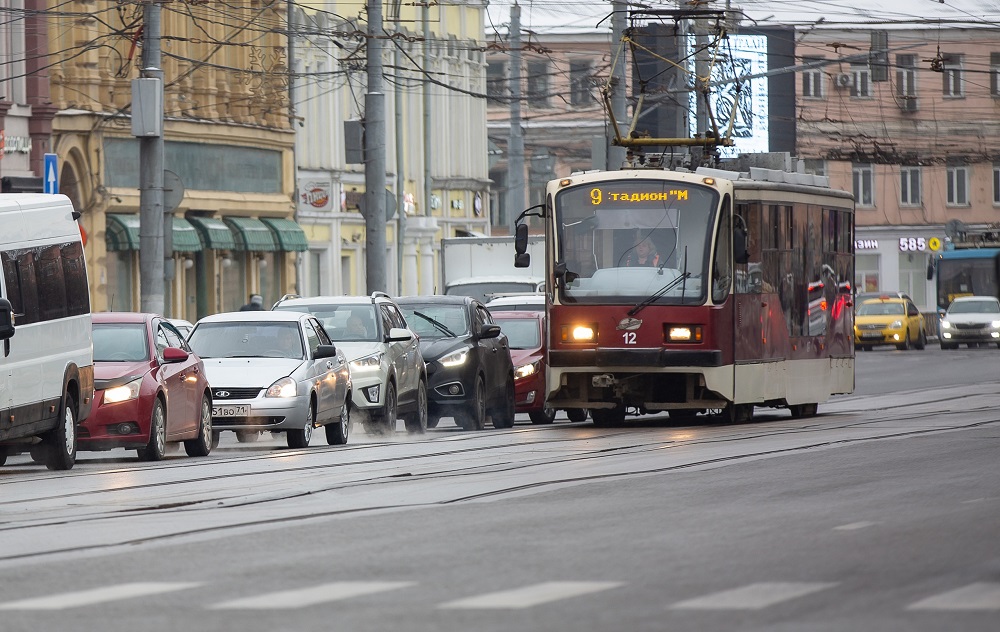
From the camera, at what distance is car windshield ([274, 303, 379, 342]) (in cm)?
2688

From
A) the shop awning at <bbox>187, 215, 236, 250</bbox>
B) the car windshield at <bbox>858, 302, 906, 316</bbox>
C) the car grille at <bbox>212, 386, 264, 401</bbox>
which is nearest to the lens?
the car grille at <bbox>212, 386, 264, 401</bbox>

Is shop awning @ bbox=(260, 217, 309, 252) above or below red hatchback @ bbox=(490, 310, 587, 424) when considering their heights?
above

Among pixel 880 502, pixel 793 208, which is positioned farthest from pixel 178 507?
pixel 793 208

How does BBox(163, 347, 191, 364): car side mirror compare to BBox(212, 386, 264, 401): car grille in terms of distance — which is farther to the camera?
BBox(212, 386, 264, 401): car grille

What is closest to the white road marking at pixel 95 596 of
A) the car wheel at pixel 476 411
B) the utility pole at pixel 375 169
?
the car wheel at pixel 476 411

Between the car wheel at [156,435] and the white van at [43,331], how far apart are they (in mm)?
755

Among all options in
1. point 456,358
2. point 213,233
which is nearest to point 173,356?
point 456,358

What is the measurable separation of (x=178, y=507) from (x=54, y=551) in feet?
9.39

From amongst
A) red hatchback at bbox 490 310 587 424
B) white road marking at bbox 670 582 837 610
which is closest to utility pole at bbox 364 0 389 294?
red hatchback at bbox 490 310 587 424

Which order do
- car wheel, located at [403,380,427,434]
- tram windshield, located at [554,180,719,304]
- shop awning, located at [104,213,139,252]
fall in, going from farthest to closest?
1. shop awning, located at [104,213,139,252]
2. car wheel, located at [403,380,427,434]
3. tram windshield, located at [554,180,719,304]

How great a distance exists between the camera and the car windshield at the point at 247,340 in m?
24.2

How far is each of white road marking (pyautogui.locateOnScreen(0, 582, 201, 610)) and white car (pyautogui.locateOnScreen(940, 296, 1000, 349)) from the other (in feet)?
185

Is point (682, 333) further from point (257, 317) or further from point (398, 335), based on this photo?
point (257, 317)

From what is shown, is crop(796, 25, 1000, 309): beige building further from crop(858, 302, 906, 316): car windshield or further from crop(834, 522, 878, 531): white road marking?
crop(834, 522, 878, 531): white road marking
